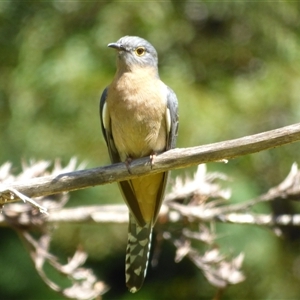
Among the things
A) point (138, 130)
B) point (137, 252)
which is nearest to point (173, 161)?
point (138, 130)

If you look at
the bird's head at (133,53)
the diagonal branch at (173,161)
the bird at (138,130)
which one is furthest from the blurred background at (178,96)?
the diagonal branch at (173,161)

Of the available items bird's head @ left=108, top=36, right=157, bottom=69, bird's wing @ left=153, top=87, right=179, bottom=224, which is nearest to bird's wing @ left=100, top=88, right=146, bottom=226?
bird's wing @ left=153, top=87, right=179, bottom=224

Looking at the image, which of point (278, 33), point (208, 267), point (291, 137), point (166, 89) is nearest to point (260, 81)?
point (278, 33)

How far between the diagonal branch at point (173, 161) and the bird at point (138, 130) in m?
0.77

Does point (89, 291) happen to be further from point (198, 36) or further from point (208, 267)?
point (198, 36)

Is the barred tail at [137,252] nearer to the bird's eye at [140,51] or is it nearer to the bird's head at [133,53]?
the bird's head at [133,53]

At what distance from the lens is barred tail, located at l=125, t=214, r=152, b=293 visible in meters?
6.80

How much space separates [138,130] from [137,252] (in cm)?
107

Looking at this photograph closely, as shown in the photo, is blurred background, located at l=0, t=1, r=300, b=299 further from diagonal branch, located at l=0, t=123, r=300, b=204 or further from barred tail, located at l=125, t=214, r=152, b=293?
diagonal branch, located at l=0, t=123, r=300, b=204

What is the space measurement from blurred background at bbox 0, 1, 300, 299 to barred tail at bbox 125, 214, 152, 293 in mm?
1926

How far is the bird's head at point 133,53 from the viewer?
695 centimetres

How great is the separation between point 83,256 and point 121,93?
1.36 meters

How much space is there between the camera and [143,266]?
683cm

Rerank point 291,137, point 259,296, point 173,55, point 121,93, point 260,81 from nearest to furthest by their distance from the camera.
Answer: point 291,137
point 121,93
point 259,296
point 260,81
point 173,55
